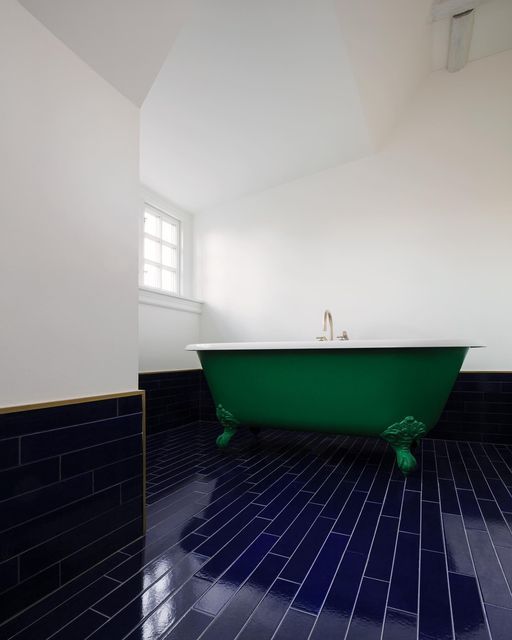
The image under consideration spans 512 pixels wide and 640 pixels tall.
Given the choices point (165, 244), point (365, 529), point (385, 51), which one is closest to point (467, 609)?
point (365, 529)

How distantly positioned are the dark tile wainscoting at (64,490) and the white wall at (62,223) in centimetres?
8

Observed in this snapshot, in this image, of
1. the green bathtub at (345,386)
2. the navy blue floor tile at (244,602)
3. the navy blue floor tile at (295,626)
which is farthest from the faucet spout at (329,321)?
the navy blue floor tile at (295,626)

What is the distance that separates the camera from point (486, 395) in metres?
2.73

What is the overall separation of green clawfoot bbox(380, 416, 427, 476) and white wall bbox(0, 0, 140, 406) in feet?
4.80

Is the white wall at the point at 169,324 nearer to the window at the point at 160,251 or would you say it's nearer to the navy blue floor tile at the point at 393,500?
the window at the point at 160,251

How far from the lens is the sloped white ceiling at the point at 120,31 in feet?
3.64

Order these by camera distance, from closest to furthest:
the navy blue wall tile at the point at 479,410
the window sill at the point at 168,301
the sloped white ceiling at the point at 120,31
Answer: the sloped white ceiling at the point at 120,31 < the navy blue wall tile at the point at 479,410 < the window sill at the point at 168,301

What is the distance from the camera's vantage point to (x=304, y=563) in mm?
1186

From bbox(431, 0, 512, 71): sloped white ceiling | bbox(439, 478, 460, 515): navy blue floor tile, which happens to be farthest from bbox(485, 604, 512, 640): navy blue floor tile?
bbox(431, 0, 512, 71): sloped white ceiling

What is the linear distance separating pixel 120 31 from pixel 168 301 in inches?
92.6

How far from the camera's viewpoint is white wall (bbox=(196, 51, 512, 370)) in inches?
110

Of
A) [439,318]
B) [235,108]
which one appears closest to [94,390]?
[235,108]

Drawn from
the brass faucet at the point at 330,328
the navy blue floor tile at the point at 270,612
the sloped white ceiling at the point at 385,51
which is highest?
the sloped white ceiling at the point at 385,51

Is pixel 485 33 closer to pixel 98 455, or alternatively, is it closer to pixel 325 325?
pixel 325 325
